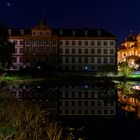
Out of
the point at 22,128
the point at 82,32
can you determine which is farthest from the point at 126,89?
the point at 82,32

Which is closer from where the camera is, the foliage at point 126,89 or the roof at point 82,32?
the foliage at point 126,89

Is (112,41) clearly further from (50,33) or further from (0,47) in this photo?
(0,47)

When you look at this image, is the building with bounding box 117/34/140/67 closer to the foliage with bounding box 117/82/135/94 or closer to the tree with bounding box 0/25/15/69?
the tree with bounding box 0/25/15/69

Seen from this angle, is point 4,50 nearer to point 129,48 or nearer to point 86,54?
point 86,54

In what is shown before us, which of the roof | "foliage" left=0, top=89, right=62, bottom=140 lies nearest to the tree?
the roof

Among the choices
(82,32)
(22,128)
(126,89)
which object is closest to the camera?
(22,128)

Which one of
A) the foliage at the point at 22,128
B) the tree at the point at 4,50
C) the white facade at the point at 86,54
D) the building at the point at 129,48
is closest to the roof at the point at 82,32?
the white facade at the point at 86,54

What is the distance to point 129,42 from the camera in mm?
151500

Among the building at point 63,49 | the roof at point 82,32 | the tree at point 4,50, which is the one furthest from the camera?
the roof at point 82,32

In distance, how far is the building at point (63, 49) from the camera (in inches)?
4131

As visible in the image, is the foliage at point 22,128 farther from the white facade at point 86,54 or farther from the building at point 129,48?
the building at point 129,48

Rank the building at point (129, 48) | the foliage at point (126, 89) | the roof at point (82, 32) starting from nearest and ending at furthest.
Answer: the foliage at point (126, 89) < the roof at point (82, 32) < the building at point (129, 48)

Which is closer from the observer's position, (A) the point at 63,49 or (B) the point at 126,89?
(B) the point at 126,89

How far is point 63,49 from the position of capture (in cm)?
10600
